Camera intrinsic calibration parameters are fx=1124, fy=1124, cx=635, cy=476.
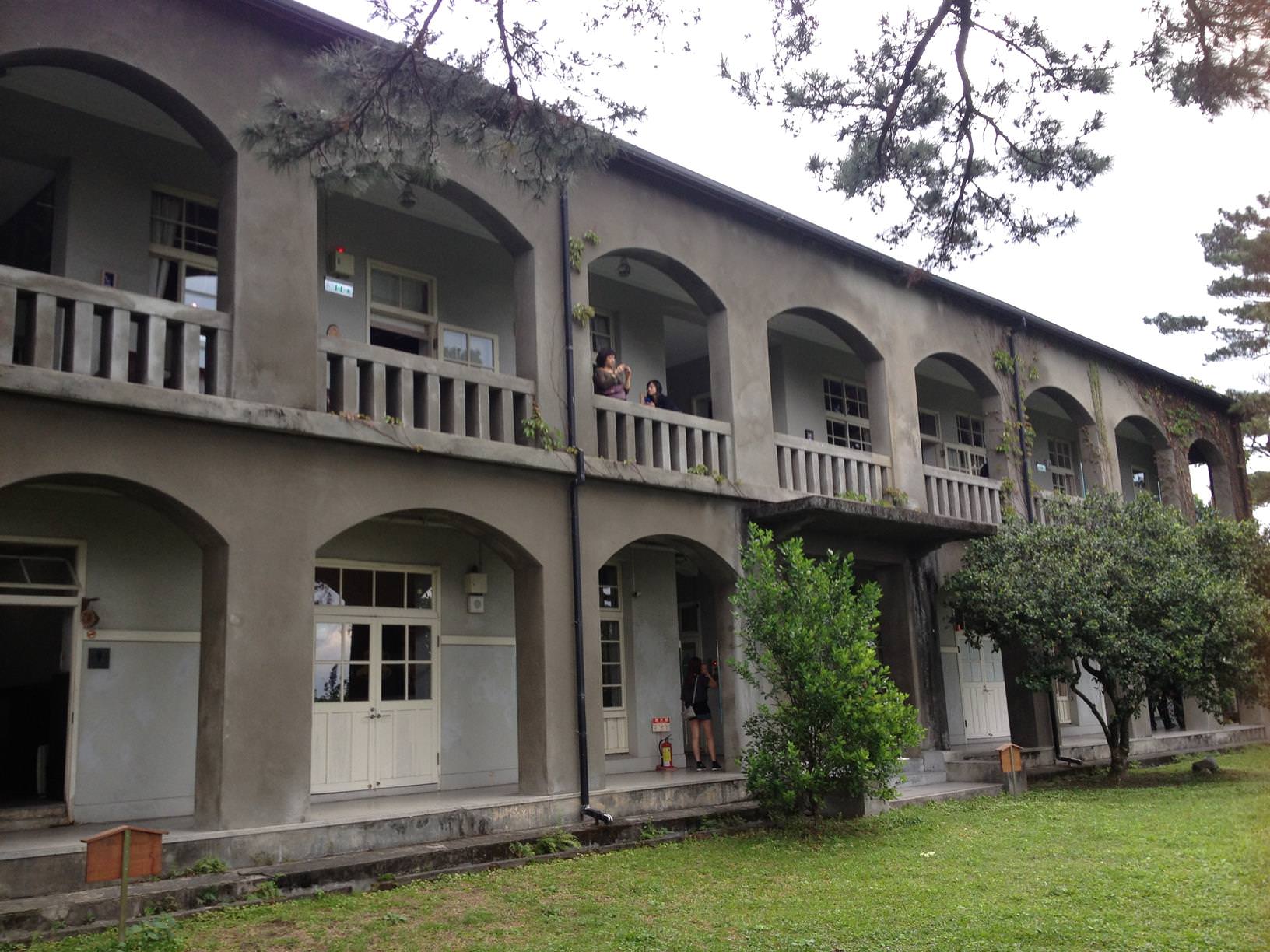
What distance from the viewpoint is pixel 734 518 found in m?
14.2

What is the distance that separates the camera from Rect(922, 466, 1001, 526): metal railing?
1706 cm

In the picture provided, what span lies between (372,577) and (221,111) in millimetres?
5521

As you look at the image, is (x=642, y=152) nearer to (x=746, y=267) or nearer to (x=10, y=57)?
(x=746, y=267)

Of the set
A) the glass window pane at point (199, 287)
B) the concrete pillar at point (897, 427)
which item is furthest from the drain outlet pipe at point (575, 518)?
→ the concrete pillar at point (897, 427)

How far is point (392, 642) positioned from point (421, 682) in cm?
62

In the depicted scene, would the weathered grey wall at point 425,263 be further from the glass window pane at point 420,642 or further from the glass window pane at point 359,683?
the glass window pane at point 359,683

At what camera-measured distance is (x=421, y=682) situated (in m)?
13.5

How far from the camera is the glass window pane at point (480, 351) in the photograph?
47.9ft

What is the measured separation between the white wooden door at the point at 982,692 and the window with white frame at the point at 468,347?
11.3 metres

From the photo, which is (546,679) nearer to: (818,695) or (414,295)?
(818,695)

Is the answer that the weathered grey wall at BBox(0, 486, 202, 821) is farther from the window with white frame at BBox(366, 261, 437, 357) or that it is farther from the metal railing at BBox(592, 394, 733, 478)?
the metal railing at BBox(592, 394, 733, 478)

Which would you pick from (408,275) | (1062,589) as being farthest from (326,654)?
(1062,589)

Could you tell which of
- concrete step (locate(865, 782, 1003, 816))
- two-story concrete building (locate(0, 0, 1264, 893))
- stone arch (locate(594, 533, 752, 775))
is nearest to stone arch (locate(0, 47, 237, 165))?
two-story concrete building (locate(0, 0, 1264, 893))

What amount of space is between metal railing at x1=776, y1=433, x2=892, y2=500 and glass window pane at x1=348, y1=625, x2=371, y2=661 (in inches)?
224
